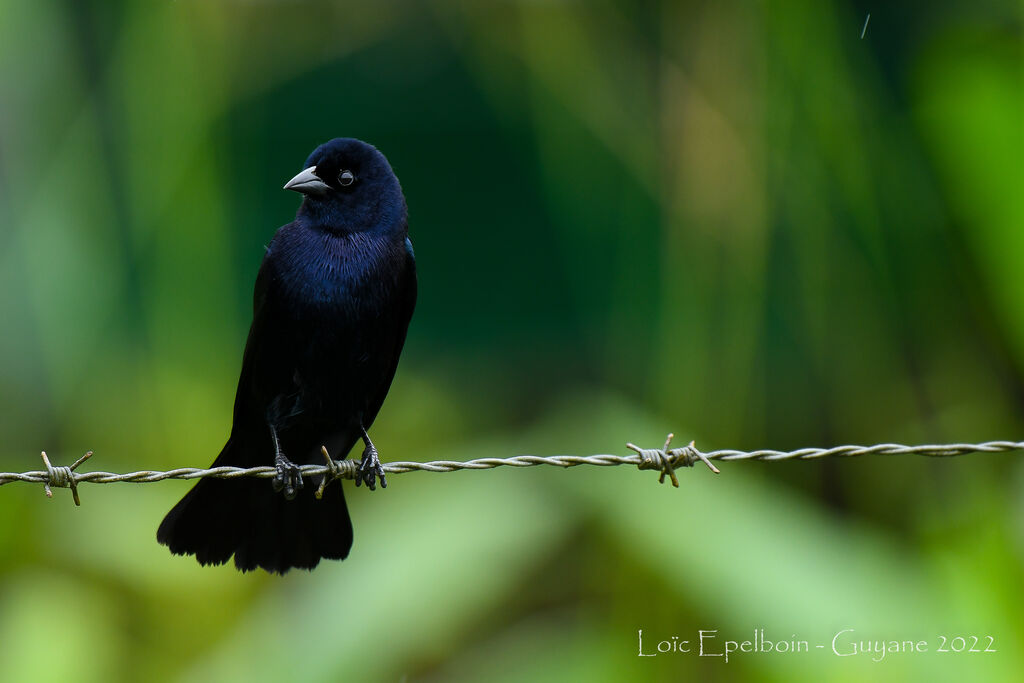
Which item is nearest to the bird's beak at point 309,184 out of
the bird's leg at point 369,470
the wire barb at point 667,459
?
the bird's leg at point 369,470

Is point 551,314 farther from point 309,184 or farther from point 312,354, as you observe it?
point 312,354

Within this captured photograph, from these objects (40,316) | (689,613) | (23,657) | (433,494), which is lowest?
(23,657)

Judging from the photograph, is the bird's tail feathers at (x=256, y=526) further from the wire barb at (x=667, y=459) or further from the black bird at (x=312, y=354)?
the wire barb at (x=667, y=459)

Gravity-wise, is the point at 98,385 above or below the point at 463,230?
below

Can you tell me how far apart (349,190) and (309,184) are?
0.12 meters

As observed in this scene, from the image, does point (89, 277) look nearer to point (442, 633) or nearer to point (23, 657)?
point (23, 657)

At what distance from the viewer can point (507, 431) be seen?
5086mm

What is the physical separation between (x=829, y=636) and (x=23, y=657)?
270 cm

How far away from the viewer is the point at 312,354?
3064mm

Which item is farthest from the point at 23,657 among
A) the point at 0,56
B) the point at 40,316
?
the point at 0,56

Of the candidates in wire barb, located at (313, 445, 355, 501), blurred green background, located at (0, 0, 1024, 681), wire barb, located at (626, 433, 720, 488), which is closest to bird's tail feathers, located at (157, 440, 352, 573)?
wire barb, located at (313, 445, 355, 501)

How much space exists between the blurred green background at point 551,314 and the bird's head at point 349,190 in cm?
133

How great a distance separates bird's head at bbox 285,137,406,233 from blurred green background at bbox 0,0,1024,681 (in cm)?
133

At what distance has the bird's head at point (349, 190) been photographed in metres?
3.20
